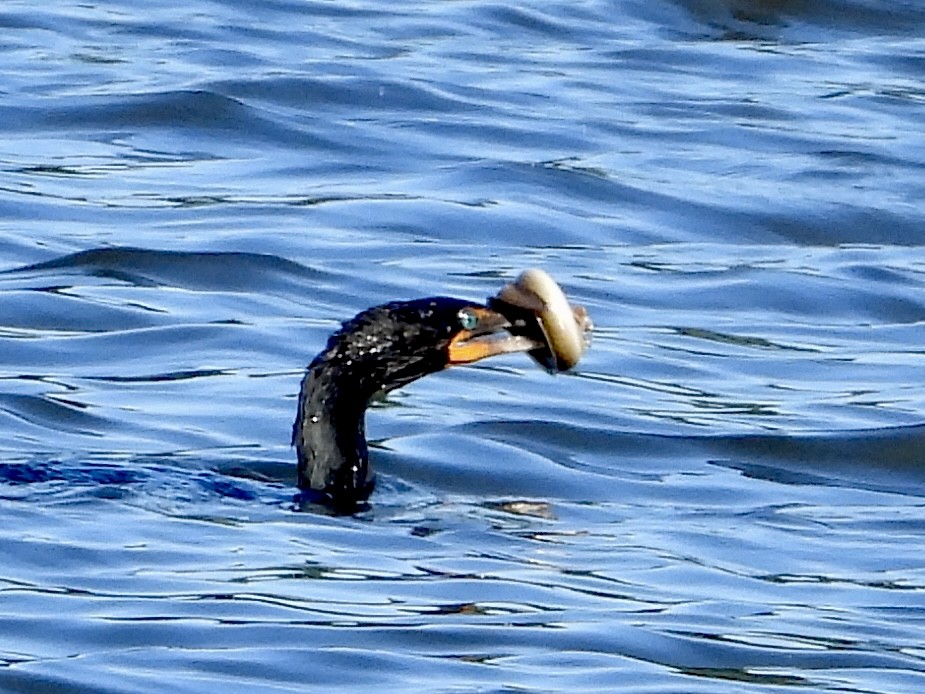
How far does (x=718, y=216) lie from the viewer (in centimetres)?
1435

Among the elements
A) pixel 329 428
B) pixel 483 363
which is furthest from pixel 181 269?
pixel 329 428

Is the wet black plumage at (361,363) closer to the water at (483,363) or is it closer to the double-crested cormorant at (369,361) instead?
the double-crested cormorant at (369,361)

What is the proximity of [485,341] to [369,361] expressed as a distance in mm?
333

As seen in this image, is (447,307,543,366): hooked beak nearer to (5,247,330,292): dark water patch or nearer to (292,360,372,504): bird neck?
(292,360,372,504): bird neck

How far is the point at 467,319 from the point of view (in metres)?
8.95

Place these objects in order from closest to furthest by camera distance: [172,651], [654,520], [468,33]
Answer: [172,651] < [654,520] < [468,33]

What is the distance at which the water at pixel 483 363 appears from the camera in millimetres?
7449

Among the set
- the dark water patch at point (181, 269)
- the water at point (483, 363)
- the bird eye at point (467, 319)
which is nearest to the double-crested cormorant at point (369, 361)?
the bird eye at point (467, 319)

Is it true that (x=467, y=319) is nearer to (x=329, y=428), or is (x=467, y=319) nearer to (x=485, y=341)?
(x=485, y=341)

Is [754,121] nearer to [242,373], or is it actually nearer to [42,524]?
[242,373]

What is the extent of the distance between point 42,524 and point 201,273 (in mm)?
4384

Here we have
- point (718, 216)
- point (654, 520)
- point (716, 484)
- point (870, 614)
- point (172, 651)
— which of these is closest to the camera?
point (172, 651)

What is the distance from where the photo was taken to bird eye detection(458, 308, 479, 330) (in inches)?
352

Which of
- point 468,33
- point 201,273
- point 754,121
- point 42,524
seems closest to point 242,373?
point 201,273
